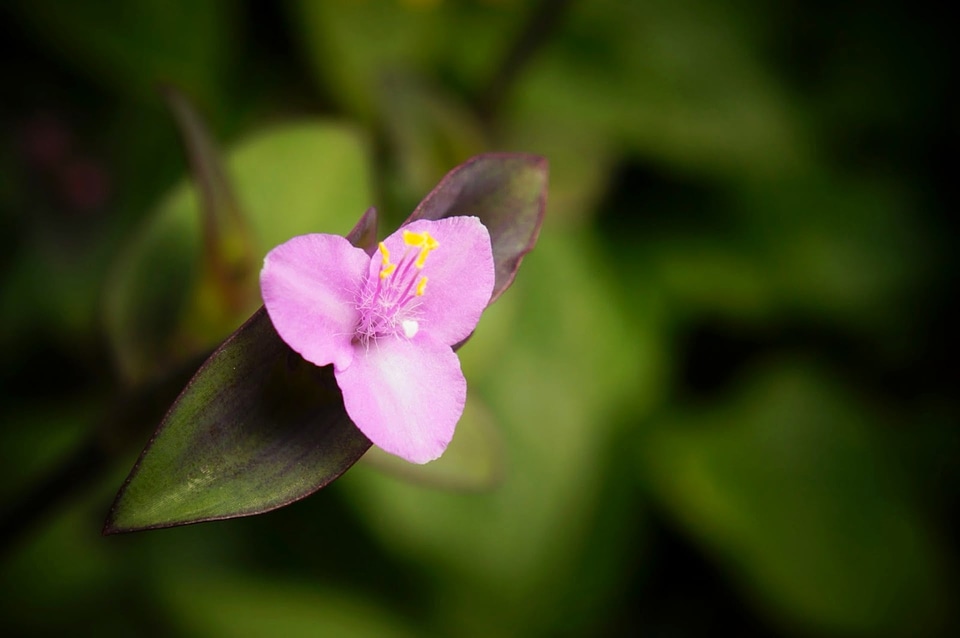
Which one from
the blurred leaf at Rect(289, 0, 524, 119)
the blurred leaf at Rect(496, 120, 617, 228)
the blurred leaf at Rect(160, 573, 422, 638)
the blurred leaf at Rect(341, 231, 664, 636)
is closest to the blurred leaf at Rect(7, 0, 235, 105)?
the blurred leaf at Rect(289, 0, 524, 119)

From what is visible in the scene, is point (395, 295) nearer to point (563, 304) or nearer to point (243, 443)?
point (243, 443)

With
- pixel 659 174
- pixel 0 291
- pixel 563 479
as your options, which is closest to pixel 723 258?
pixel 659 174

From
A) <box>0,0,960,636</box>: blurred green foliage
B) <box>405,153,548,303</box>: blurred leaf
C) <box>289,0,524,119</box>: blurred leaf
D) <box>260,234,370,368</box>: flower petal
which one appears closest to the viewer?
<box>260,234,370,368</box>: flower petal

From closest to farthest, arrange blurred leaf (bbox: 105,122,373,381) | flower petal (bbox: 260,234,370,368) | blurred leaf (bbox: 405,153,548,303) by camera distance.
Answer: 1. flower petal (bbox: 260,234,370,368)
2. blurred leaf (bbox: 405,153,548,303)
3. blurred leaf (bbox: 105,122,373,381)

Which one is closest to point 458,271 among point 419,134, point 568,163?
point 419,134

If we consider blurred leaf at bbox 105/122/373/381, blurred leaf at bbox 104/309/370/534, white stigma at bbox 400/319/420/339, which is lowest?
blurred leaf at bbox 105/122/373/381

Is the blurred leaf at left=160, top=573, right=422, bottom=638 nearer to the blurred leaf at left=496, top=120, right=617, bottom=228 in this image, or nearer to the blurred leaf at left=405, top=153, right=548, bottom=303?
the blurred leaf at left=496, top=120, right=617, bottom=228


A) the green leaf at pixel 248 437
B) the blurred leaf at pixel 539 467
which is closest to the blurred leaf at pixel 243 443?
the green leaf at pixel 248 437

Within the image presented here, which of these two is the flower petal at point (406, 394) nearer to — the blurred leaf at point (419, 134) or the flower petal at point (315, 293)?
the flower petal at point (315, 293)
